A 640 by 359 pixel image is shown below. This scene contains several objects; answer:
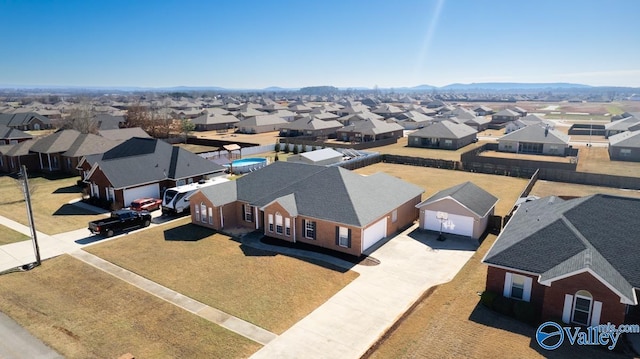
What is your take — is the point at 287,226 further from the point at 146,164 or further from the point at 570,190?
the point at 570,190

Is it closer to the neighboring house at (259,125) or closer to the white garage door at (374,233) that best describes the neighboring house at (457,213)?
the white garage door at (374,233)

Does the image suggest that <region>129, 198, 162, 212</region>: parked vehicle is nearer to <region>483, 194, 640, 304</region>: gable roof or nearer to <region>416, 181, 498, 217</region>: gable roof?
<region>416, 181, 498, 217</region>: gable roof

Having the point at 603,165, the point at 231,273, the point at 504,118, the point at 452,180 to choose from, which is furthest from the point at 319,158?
the point at 504,118

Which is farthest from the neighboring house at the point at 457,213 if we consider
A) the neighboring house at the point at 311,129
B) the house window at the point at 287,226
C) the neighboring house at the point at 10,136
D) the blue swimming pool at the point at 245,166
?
the neighboring house at the point at 10,136

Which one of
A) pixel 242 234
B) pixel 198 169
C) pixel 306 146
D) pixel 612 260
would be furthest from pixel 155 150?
pixel 612 260

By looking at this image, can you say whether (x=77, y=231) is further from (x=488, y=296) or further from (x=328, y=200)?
(x=488, y=296)

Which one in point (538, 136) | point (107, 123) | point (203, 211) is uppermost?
point (107, 123)
